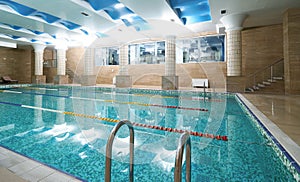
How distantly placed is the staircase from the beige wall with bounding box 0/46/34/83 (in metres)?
15.9

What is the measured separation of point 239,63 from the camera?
23.4ft

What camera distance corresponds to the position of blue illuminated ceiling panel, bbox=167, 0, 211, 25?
582cm

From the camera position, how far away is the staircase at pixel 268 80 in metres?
7.20

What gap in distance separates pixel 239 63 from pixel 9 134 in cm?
744

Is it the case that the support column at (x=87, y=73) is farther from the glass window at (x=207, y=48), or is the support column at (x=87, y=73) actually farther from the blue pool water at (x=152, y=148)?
the glass window at (x=207, y=48)

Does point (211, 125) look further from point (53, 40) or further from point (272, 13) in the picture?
point (53, 40)

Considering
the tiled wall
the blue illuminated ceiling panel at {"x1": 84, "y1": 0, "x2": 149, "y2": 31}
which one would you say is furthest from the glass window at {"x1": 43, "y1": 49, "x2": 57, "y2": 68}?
the tiled wall

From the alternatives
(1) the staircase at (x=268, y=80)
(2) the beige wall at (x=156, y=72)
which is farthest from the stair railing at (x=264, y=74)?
(2) the beige wall at (x=156, y=72)

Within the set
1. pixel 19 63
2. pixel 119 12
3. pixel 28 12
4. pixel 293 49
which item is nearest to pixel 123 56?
pixel 119 12

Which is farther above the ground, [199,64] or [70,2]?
[70,2]

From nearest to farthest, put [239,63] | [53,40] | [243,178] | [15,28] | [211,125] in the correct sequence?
[243,178] < [211,125] < [239,63] < [15,28] < [53,40]

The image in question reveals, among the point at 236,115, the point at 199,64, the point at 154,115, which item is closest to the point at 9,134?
the point at 154,115

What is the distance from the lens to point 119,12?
6.62m

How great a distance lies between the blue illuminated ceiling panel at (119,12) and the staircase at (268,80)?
5.45m
